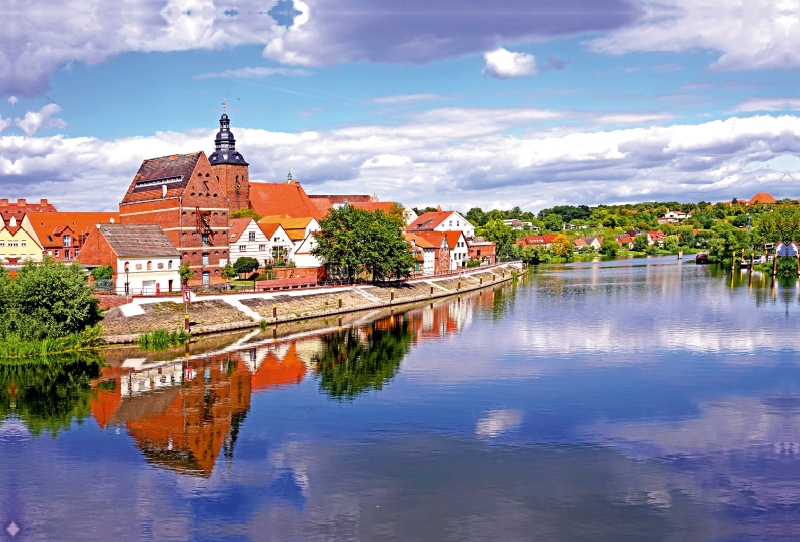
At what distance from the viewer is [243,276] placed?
78.4 m

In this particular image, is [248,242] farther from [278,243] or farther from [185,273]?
[185,273]

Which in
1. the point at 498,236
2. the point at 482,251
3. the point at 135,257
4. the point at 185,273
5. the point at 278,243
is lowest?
the point at 185,273

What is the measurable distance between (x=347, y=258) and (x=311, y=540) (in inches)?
2167

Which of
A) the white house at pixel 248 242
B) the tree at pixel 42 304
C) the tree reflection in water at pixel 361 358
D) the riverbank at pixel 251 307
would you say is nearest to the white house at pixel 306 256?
the white house at pixel 248 242

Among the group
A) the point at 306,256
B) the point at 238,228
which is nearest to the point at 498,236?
the point at 306,256

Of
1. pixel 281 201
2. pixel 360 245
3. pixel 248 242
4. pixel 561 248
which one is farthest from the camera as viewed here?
pixel 561 248

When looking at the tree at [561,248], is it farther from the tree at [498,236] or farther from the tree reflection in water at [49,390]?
the tree reflection in water at [49,390]

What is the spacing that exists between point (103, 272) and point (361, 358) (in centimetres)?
2638

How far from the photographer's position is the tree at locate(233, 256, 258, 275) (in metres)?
75.8

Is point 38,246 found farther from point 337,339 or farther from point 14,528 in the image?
point 14,528

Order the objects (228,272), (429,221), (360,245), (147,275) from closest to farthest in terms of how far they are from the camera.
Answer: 1. (147,275)
2. (228,272)
3. (360,245)
4. (429,221)

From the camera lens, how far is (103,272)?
59.5 m

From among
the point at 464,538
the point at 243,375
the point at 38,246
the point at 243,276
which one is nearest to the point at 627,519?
the point at 464,538

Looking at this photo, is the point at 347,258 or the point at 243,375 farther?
the point at 347,258
